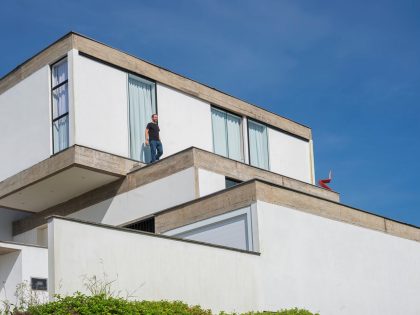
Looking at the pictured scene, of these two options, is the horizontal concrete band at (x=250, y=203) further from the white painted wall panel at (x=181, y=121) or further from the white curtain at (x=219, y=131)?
the white curtain at (x=219, y=131)

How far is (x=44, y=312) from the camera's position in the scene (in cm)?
1716

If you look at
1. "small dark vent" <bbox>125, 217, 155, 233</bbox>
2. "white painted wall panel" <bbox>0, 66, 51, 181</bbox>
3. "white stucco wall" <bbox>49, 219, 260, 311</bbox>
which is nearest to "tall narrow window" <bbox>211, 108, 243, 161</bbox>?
"small dark vent" <bbox>125, 217, 155, 233</bbox>

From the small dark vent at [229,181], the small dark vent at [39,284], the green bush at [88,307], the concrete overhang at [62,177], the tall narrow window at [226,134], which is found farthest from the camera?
the tall narrow window at [226,134]

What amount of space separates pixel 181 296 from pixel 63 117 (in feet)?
35.3

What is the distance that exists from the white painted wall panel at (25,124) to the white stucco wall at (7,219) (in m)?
3.06

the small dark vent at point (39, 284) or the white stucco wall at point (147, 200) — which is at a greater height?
the white stucco wall at point (147, 200)

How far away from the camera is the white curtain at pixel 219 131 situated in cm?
3453

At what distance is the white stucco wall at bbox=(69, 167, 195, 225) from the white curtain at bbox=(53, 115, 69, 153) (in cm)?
255

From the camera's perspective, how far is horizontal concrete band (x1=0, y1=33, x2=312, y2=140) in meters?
30.5

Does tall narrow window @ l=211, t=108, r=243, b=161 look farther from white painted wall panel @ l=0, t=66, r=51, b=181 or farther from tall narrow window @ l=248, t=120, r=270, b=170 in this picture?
white painted wall panel @ l=0, t=66, r=51, b=181

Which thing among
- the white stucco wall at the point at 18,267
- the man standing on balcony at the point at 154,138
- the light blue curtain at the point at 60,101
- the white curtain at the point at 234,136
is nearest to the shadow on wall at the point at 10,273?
the white stucco wall at the point at 18,267

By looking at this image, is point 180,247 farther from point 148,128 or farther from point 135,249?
point 148,128

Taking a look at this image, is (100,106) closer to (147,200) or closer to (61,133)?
(61,133)

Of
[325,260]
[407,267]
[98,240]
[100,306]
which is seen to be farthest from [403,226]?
[100,306]
